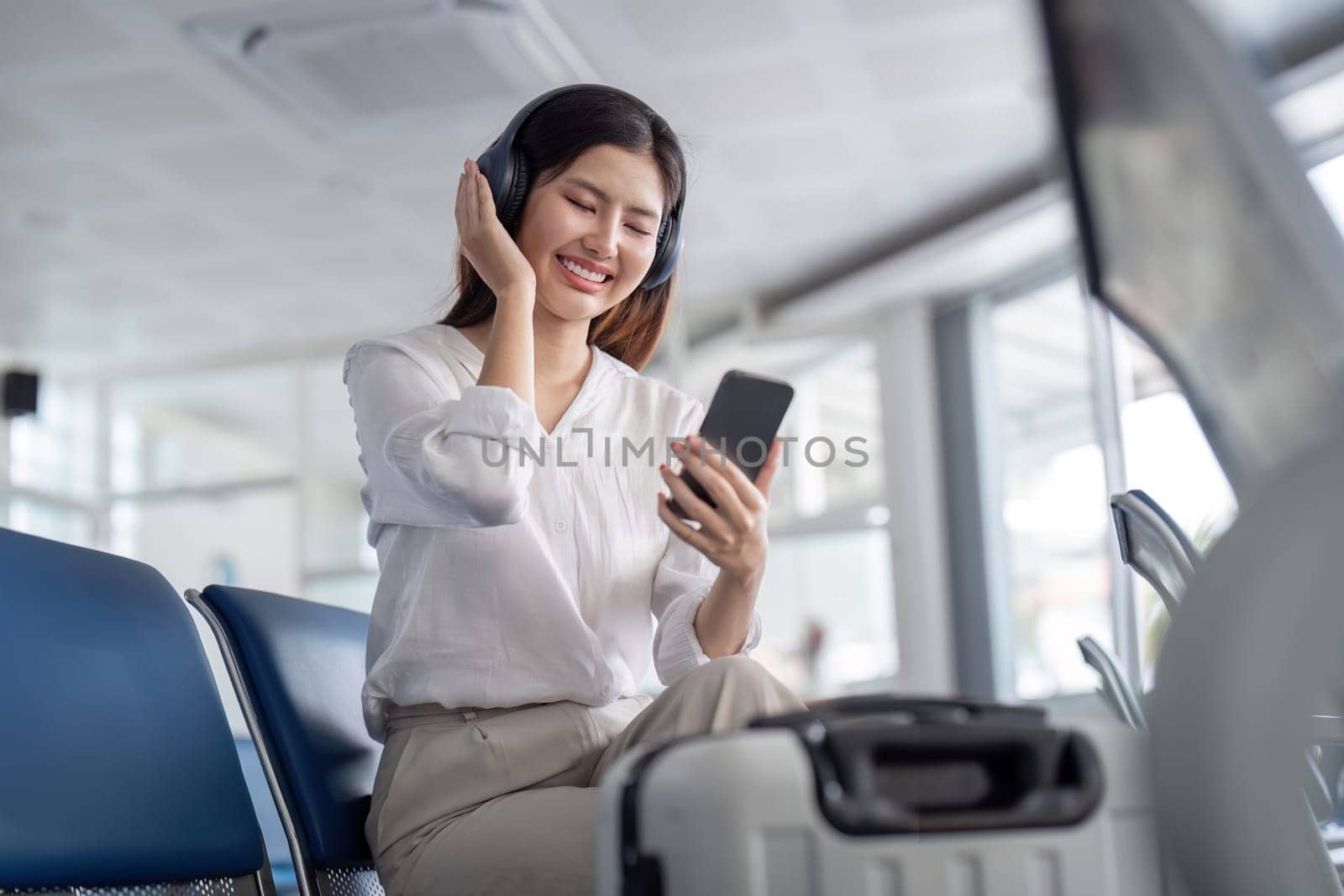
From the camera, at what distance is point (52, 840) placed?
2.99 ft

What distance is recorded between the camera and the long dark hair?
1.33m

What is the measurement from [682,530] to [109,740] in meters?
0.47

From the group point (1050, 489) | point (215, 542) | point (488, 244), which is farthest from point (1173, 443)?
point (215, 542)

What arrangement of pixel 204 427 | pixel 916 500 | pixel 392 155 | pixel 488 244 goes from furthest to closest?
1. pixel 204 427
2. pixel 916 500
3. pixel 392 155
4. pixel 488 244

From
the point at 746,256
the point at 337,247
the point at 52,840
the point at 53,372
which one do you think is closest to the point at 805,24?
the point at 746,256

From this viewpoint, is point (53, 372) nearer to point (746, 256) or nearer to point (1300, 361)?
point (746, 256)

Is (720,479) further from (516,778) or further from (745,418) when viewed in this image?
(516,778)

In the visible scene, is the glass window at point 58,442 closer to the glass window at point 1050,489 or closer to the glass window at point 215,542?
the glass window at point 215,542

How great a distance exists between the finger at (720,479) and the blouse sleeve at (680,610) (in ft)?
0.63

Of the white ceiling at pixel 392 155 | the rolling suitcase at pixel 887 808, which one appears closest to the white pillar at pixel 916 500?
the white ceiling at pixel 392 155

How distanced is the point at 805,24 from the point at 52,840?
3.72m

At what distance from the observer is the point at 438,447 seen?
1061 millimetres

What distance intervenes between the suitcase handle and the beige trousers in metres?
0.21

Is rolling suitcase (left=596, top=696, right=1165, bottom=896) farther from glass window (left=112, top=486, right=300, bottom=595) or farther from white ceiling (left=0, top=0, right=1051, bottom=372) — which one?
glass window (left=112, top=486, right=300, bottom=595)
